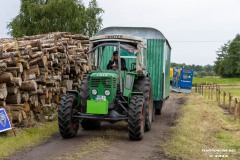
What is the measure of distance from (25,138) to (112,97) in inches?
97.9

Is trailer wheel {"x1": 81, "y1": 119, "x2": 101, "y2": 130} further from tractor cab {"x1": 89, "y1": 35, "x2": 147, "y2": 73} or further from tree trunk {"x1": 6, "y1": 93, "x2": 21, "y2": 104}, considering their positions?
tree trunk {"x1": 6, "y1": 93, "x2": 21, "y2": 104}

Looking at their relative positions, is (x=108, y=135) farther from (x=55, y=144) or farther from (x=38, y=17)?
(x=38, y=17)

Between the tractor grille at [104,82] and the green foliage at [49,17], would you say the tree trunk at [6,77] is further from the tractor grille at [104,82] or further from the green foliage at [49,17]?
the green foliage at [49,17]

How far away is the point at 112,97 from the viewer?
10984mm

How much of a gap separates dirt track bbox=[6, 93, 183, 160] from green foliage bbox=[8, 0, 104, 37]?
30.2 metres

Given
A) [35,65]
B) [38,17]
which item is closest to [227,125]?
[35,65]

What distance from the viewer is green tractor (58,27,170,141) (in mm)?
10789

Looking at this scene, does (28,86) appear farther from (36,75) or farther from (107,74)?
(107,74)

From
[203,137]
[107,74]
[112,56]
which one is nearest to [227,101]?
[203,137]

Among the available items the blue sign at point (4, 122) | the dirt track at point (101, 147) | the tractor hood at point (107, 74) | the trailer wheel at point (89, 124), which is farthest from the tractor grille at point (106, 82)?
the blue sign at point (4, 122)

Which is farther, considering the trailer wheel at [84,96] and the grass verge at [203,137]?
the trailer wheel at [84,96]

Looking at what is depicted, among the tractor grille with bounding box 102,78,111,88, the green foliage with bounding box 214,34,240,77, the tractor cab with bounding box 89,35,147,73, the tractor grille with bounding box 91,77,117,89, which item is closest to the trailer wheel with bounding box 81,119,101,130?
the tractor cab with bounding box 89,35,147,73

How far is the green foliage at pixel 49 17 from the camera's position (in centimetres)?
4138

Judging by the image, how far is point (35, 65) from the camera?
1416 cm
